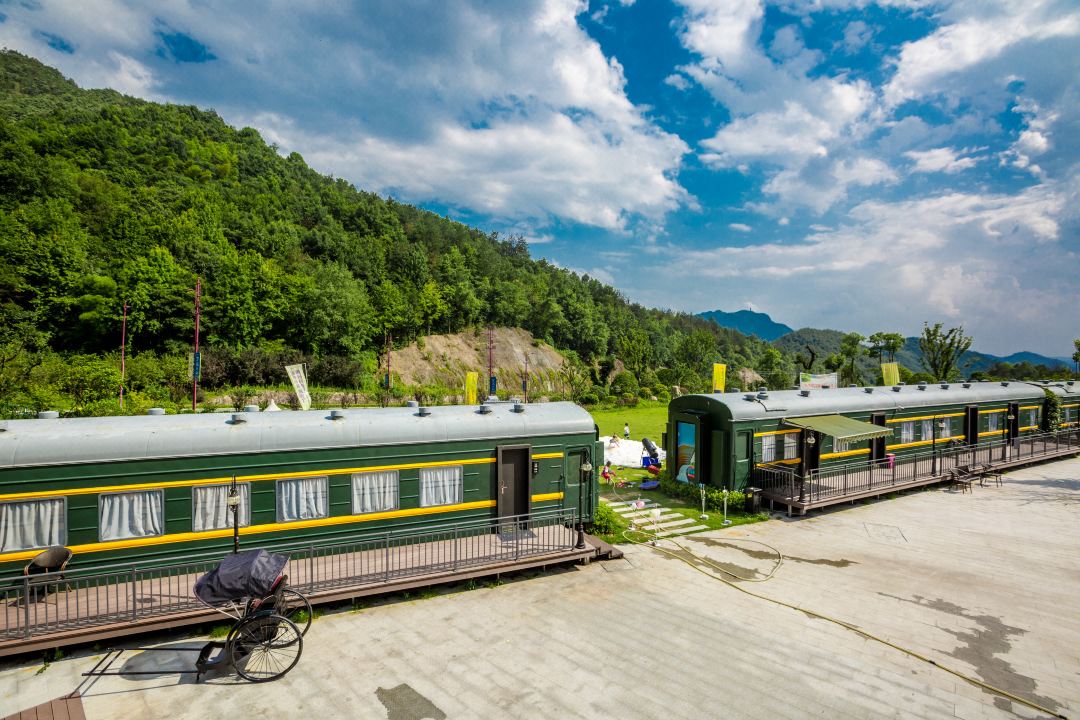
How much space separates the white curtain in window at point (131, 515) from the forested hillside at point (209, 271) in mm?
18866

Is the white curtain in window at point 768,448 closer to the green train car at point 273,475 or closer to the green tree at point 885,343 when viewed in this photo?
the green train car at point 273,475

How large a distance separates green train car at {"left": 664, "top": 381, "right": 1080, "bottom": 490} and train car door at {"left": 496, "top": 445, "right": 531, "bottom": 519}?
8.05m

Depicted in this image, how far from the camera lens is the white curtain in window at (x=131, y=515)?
33.3 ft

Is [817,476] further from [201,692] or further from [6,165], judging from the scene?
[6,165]

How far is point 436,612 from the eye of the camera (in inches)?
414

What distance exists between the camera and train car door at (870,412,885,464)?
21.9 m

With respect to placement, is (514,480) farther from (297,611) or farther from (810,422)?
(810,422)

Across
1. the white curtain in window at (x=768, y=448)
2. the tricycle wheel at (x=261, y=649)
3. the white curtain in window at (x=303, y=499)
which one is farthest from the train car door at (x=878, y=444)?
the tricycle wheel at (x=261, y=649)

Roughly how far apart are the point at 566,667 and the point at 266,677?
199 inches

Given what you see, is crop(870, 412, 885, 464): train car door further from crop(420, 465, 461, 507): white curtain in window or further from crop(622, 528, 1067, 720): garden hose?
crop(420, 465, 461, 507): white curtain in window

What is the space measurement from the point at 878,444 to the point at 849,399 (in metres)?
2.82

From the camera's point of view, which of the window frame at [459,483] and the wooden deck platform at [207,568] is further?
the window frame at [459,483]

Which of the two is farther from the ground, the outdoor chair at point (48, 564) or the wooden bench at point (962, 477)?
the outdoor chair at point (48, 564)

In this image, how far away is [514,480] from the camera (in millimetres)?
14055
